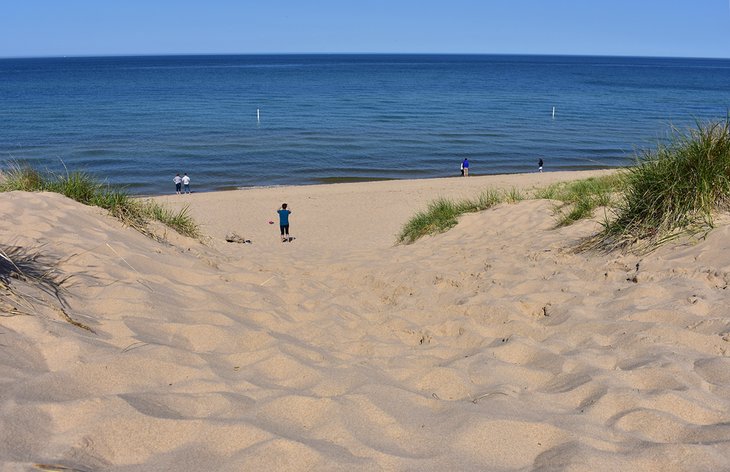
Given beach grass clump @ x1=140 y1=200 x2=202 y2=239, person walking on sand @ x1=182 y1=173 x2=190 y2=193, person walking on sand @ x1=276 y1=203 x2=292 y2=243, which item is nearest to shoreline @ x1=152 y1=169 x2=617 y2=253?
person walking on sand @ x1=276 y1=203 x2=292 y2=243

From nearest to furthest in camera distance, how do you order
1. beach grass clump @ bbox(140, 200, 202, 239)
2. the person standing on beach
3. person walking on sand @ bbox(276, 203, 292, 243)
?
beach grass clump @ bbox(140, 200, 202, 239) < person walking on sand @ bbox(276, 203, 292, 243) < the person standing on beach

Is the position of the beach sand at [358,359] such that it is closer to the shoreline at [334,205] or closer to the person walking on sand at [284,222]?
the shoreline at [334,205]

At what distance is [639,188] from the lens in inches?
243

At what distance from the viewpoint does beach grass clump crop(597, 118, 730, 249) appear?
5711 millimetres

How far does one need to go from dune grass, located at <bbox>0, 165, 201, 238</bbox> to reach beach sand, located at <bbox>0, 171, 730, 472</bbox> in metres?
0.76

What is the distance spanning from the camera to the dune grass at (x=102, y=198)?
25.2ft

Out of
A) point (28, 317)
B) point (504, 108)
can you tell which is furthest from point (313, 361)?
point (504, 108)

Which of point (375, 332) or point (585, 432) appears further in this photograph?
point (375, 332)

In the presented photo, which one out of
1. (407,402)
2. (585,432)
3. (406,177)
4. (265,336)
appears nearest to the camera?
(585,432)

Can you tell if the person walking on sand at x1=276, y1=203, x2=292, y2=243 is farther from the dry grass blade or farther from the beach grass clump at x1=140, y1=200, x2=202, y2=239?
the dry grass blade

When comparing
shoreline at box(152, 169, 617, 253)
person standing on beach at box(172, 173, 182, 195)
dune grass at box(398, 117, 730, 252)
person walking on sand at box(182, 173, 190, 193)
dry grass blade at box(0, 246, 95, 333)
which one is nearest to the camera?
dry grass blade at box(0, 246, 95, 333)

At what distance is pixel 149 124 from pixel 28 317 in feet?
123

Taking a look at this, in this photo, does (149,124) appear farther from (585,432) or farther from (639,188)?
(585,432)

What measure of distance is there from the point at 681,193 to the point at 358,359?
3870 mm
